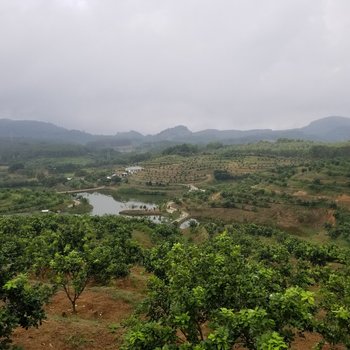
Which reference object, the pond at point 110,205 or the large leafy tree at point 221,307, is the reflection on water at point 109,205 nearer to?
the pond at point 110,205

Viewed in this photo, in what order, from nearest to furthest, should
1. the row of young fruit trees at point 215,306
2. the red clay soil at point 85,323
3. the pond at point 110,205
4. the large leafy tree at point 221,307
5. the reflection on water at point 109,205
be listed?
1. the large leafy tree at point 221,307
2. the row of young fruit trees at point 215,306
3. the red clay soil at point 85,323
4. the pond at point 110,205
5. the reflection on water at point 109,205

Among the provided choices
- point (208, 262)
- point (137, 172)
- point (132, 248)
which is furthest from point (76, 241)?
point (137, 172)

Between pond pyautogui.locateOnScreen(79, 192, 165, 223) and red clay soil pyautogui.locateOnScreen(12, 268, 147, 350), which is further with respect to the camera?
pond pyautogui.locateOnScreen(79, 192, 165, 223)

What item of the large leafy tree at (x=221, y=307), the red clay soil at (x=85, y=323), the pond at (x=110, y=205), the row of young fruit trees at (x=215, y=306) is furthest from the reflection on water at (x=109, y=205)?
the large leafy tree at (x=221, y=307)

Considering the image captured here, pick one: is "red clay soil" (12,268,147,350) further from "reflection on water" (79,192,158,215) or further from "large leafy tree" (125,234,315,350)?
"reflection on water" (79,192,158,215)

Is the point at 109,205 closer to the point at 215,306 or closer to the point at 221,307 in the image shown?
the point at 215,306

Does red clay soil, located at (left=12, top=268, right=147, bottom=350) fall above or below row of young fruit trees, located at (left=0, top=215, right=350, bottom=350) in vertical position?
below

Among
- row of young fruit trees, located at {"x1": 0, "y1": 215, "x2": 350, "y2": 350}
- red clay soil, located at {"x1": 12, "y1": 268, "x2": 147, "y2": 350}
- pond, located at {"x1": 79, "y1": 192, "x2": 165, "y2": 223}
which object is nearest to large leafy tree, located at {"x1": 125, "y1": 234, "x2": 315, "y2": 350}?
row of young fruit trees, located at {"x1": 0, "y1": 215, "x2": 350, "y2": 350}

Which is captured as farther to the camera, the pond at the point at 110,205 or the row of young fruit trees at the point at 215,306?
the pond at the point at 110,205

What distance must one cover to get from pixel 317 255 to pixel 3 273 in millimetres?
32498

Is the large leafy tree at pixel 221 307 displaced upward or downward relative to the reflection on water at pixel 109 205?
upward

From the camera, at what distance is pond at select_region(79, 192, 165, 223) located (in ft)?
346

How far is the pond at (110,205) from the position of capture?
106m

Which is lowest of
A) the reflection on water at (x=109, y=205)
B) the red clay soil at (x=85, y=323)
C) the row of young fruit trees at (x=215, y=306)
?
the reflection on water at (x=109, y=205)
